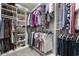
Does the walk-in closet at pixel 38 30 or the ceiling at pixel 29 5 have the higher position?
the ceiling at pixel 29 5

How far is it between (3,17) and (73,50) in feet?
2.91

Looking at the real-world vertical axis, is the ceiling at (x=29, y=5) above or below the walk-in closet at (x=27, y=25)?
above

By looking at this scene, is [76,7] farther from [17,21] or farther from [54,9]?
[17,21]

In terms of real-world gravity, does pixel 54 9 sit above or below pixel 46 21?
above

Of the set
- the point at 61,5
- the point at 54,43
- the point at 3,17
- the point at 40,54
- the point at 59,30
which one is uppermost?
the point at 61,5

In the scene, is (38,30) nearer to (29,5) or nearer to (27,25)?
(27,25)

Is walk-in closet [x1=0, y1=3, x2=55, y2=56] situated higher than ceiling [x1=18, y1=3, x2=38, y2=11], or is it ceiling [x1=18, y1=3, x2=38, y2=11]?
ceiling [x1=18, y1=3, x2=38, y2=11]

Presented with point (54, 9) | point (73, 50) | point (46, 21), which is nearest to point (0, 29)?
→ point (46, 21)

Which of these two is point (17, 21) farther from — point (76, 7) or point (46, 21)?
point (76, 7)

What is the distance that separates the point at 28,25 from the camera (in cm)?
195

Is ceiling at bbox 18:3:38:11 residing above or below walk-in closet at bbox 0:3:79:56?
above

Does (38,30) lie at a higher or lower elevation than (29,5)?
lower

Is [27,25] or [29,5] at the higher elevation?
[29,5]

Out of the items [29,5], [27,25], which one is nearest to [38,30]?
[27,25]
